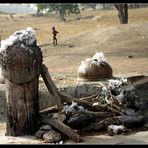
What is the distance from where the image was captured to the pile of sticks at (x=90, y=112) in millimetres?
7137

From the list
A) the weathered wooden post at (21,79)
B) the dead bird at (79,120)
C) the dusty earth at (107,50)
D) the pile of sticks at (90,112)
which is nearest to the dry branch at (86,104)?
the pile of sticks at (90,112)

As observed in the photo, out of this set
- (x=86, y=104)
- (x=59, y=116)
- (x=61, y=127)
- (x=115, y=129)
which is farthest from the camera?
(x=86, y=104)

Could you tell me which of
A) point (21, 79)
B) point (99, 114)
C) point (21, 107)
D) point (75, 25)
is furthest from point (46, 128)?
point (75, 25)

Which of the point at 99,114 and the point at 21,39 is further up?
the point at 21,39

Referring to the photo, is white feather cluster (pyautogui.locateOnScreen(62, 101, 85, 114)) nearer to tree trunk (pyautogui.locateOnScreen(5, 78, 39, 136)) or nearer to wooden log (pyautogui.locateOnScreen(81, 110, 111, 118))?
wooden log (pyautogui.locateOnScreen(81, 110, 111, 118))

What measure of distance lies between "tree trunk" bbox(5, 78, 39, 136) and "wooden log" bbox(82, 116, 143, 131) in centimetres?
95

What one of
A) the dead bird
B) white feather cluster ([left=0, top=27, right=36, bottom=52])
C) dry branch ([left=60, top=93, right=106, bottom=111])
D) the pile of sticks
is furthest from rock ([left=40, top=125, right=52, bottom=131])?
white feather cluster ([left=0, top=27, right=36, bottom=52])

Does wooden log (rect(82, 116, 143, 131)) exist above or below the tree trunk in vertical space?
below

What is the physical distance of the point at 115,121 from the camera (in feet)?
24.2

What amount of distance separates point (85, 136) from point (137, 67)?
7802 millimetres

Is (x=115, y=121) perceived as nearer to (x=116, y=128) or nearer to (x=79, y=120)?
(x=116, y=128)

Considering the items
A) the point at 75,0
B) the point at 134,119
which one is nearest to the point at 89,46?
the point at 134,119

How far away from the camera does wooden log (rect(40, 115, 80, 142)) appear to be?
6.41 m

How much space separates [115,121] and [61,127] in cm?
119
